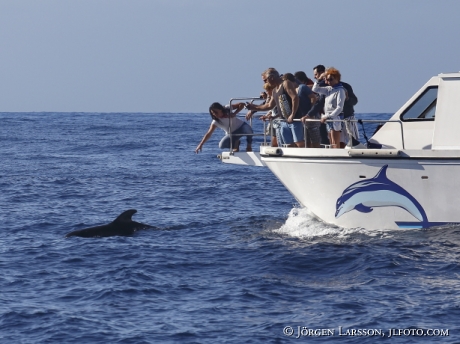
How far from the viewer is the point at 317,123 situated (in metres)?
14.6

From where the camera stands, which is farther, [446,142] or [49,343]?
[446,142]

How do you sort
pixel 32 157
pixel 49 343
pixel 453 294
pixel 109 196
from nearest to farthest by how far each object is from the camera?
pixel 49 343, pixel 453 294, pixel 109 196, pixel 32 157

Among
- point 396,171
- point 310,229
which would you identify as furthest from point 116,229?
point 396,171

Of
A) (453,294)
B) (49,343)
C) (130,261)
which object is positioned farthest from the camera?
(130,261)

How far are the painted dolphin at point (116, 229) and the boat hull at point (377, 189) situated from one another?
2914mm

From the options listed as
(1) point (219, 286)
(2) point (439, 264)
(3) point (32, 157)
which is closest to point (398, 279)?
(2) point (439, 264)

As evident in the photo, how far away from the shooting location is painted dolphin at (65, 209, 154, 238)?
15578 mm

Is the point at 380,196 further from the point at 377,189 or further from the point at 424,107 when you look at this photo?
the point at 424,107

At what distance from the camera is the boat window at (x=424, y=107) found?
1473cm

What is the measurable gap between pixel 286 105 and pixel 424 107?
2467 millimetres

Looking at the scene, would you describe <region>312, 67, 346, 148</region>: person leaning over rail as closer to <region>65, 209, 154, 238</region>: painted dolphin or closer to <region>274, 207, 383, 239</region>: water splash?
<region>274, 207, 383, 239</region>: water splash

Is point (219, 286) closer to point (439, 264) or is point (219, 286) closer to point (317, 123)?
point (439, 264)

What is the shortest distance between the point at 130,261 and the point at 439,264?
4730mm

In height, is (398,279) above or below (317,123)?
below
